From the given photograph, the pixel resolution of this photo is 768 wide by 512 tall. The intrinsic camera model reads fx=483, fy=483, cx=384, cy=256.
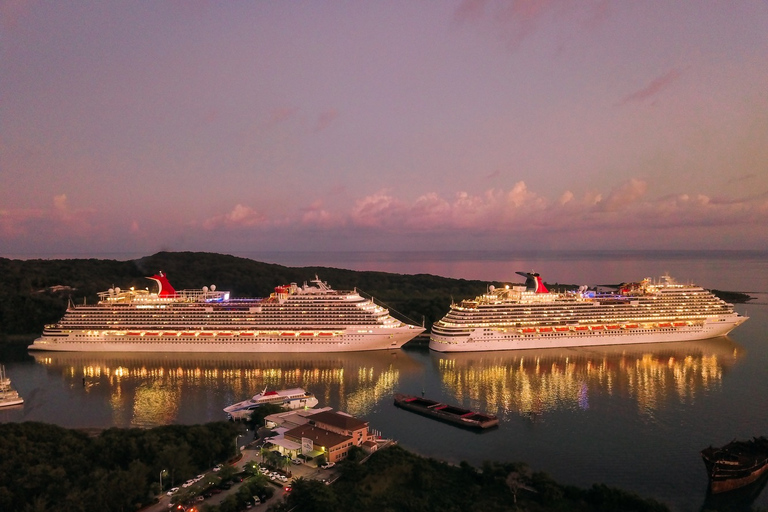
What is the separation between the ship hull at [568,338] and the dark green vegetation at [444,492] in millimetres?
18856

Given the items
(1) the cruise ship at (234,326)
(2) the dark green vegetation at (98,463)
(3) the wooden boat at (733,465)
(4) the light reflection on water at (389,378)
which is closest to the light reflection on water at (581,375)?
(4) the light reflection on water at (389,378)

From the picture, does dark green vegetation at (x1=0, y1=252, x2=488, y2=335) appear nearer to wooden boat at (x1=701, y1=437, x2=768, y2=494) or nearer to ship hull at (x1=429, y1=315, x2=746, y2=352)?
ship hull at (x1=429, y1=315, x2=746, y2=352)

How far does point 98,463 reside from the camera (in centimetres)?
1639

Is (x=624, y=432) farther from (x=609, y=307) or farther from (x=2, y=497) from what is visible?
(x=2, y=497)

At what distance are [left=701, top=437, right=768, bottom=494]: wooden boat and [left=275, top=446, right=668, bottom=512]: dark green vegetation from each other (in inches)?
156

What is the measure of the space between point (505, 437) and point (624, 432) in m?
5.19

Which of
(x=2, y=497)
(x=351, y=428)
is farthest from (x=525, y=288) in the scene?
(x=2, y=497)

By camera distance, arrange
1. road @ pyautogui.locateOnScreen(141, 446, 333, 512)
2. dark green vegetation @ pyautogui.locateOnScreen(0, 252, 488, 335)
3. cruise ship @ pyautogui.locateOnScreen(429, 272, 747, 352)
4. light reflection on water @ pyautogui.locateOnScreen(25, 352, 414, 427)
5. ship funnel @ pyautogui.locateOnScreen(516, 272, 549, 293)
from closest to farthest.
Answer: road @ pyautogui.locateOnScreen(141, 446, 333, 512), light reflection on water @ pyautogui.locateOnScreen(25, 352, 414, 427), cruise ship @ pyautogui.locateOnScreen(429, 272, 747, 352), ship funnel @ pyautogui.locateOnScreen(516, 272, 549, 293), dark green vegetation @ pyautogui.locateOnScreen(0, 252, 488, 335)

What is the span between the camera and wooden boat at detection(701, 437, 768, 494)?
645 inches

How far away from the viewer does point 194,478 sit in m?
16.1

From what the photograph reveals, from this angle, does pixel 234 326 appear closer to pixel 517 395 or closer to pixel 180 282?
pixel 517 395

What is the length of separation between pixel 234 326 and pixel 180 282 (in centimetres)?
3606

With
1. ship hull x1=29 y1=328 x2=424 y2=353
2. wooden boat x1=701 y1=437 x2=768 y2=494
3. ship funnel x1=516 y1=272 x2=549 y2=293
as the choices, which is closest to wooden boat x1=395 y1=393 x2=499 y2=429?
wooden boat x1=701 y1=437 x2=768 y2=494

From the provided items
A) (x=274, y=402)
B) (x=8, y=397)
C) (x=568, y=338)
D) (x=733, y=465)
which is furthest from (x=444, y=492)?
(x=568, y=338)
